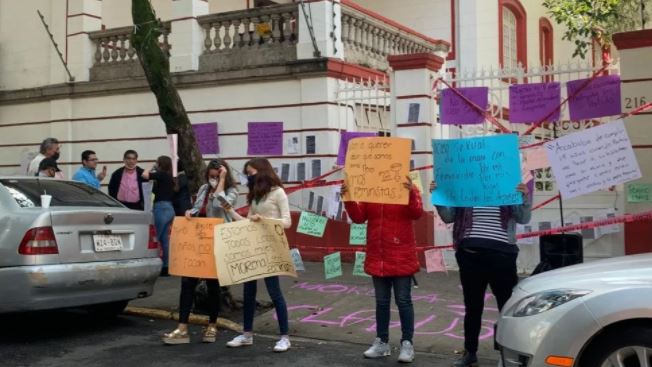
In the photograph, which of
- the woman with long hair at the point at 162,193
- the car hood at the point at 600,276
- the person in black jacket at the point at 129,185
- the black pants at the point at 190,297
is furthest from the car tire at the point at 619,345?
the person in black jacket at the point at 129,185

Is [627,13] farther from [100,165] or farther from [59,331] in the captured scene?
[59,331]

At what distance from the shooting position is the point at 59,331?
23.2ft

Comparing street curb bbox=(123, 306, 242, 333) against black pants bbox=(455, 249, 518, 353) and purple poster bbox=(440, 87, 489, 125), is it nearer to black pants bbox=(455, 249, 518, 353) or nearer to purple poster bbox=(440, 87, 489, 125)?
black pants bbox=(455, 249, 518, 353)

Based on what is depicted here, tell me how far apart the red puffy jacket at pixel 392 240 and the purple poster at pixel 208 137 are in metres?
6.38

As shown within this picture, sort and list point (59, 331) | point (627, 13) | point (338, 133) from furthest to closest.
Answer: point (627, 13), point (338, 133), point (59, 331)

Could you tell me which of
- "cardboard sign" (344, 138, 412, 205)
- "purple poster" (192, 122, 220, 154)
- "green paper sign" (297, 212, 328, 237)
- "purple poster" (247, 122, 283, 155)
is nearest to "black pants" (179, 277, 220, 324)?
"cardboard sign" (344, 138, 412, 205)

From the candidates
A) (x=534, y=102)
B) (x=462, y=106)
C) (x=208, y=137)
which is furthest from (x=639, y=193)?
(x=208, y=137)

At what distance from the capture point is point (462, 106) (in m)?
9.47

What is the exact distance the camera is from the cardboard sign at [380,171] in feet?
18.6

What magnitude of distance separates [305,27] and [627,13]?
285 inches

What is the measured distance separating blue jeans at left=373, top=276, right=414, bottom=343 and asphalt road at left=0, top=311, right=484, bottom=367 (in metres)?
0.28

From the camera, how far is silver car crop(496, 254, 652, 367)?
397 cm

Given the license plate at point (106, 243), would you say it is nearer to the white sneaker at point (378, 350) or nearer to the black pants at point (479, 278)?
the white sneaker at point (378, 350)

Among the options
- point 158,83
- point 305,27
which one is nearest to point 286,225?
point 158,83
